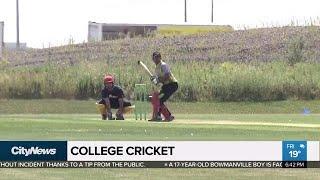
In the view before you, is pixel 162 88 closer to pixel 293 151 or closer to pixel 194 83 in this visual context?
pixel 293 151

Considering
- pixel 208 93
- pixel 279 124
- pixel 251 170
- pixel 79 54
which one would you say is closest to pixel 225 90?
pixel 208 93

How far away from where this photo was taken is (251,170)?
15.6 meters

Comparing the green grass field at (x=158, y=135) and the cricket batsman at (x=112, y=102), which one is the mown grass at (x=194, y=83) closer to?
the cricket batsman at (x=112, y=102)

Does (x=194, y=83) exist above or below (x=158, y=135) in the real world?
below

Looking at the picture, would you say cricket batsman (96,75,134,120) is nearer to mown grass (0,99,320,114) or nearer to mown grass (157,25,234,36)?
mown grass (0,99,320,114)

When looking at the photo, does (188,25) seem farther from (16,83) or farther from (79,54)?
(16,83)

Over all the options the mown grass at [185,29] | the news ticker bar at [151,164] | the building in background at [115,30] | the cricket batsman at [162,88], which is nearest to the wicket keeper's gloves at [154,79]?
the cricket batsman at [162,88]

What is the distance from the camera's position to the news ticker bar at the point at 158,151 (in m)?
15.4

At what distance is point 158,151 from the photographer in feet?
50.6

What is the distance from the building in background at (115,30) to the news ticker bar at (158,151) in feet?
200

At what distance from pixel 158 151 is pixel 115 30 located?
6352 cm

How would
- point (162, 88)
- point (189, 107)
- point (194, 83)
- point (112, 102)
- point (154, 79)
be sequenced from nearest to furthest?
point (154, 79) → point (162, 88) → point (112, 102) → point (189, 107) → point (194, 83)

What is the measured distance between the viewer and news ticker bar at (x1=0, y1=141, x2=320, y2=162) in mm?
15391

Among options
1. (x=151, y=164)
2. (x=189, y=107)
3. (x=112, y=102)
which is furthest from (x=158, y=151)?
(x=189, y=107)
